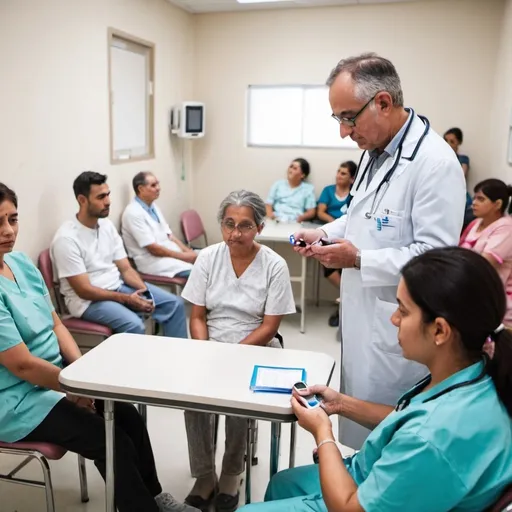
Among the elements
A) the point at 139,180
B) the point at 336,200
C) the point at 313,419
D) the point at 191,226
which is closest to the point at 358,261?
the point at 313,419

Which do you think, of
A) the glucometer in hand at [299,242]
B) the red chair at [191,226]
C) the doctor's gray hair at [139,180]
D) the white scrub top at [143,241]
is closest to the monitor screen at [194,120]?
the red chair at [191,226]

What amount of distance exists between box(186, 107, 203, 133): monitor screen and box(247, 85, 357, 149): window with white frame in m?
0.52

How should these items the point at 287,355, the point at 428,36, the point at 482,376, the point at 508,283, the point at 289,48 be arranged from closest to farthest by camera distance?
the point at 482,376
the point at 287,355
the point at 508,283
the point at 428,36
the point at 289,48

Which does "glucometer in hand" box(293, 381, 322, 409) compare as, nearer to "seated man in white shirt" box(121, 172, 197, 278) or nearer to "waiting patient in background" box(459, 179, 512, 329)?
"waiting patient in background" box(459, 179, 512, 329)

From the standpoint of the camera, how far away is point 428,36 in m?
4.62

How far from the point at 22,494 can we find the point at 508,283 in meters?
2.71

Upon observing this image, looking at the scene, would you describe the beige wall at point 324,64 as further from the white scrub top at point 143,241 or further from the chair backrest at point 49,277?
the chair backrest at point 49,277

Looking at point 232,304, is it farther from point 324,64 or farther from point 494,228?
point 324,64

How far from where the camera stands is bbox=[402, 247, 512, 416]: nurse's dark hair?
1.01 metres

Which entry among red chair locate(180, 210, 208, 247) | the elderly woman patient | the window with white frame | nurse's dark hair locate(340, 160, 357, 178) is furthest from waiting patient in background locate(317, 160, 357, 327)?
the elderly woman patient

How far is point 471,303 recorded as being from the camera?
3.32ft

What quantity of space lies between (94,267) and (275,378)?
1.92 m

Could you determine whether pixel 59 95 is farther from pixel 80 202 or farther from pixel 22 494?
pixel 22 494

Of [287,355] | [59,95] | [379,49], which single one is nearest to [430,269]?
[287,355]
